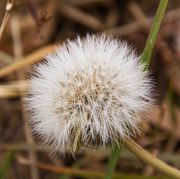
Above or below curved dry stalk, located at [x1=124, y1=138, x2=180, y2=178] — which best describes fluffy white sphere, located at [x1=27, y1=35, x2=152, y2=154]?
above

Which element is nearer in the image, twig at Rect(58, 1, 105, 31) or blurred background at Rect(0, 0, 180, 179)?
blurred background at Rect(0, 0, 180, 179)

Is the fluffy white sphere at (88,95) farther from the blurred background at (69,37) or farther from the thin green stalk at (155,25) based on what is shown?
the blurred background at (69,37)

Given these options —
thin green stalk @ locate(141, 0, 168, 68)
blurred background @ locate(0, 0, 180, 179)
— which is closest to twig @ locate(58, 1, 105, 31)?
blurred background @ locate(0, 0, 180, 179)

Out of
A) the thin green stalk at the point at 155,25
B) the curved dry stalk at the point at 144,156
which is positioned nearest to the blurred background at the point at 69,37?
the thin green stalk at the point at 155,25

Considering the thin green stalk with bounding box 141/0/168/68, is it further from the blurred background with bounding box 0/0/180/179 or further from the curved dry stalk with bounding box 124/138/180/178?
the blurred background with bounding box 0/0/180/179

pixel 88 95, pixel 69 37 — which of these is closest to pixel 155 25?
pixel 88 95

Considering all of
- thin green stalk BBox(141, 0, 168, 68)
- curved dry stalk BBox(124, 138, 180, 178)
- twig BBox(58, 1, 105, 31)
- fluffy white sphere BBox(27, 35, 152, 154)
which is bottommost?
curved dry stalk BBox(124, 138, 180, 178)
